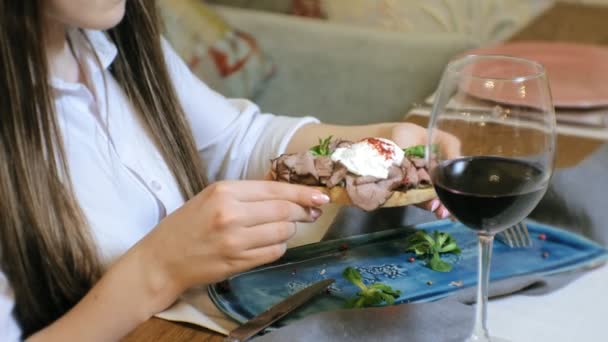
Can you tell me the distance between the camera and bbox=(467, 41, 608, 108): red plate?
4.74 ft

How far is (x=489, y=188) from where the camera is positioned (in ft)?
2.21

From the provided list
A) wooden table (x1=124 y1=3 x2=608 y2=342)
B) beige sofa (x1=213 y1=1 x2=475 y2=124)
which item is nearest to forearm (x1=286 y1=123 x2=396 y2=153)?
wooden table (x1=124 y1=3 x2=608 y2=342)

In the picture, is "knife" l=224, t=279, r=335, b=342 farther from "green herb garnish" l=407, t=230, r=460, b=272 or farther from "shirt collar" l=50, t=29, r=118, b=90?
"shirt collar" l=50, t=29, r=118, b=90

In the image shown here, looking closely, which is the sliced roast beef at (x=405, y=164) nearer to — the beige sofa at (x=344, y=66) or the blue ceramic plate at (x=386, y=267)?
the blue ceramic plate at (x=386, y=267)

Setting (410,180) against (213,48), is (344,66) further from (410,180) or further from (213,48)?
(410,180)

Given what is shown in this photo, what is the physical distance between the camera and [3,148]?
96 cm

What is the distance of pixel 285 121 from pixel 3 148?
517 mm

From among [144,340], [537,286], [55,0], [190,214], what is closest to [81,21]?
[55,0]

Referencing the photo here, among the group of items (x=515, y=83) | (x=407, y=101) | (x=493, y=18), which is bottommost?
(x=407, y=101)

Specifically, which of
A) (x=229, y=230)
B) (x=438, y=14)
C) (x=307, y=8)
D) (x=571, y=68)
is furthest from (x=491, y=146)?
(x=307, y=8)

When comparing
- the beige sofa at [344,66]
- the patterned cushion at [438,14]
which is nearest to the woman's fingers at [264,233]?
the beige sofa at [344,66]

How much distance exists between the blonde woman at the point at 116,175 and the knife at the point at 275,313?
0.05 m

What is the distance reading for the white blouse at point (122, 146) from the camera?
42.5 inches

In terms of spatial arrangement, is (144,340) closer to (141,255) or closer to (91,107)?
(141,255)
